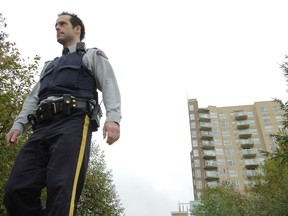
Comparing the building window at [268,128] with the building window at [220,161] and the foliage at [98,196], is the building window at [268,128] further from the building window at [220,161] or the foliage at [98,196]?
the foliage at [98,196]

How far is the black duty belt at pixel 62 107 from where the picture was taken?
318 cm

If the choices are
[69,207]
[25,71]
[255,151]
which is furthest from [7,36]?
[255,151]

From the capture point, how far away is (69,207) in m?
2.69

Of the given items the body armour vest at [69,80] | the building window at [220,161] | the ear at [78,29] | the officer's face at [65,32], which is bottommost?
the body armour vest at [69,80]

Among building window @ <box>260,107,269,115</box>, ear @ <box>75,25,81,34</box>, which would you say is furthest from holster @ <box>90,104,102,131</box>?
building window @ <box>260,107,269,115</box>

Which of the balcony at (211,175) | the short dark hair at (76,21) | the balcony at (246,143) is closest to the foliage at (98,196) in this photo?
the short dark hair at (76,21)

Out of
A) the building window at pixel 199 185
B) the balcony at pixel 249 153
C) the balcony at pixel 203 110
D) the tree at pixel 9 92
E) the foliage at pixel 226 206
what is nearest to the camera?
the tree at pixel 9 92

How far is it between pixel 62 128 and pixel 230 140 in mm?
92057

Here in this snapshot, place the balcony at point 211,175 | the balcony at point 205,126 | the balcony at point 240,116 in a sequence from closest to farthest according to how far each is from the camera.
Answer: the balcony at point 211,175 < the balcony at point 240,116 < the balcony at point 205,126

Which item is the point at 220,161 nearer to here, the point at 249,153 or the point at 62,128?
the point at 249,153

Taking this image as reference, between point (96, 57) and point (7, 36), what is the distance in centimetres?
1697

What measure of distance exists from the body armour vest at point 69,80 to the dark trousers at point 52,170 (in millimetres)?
323

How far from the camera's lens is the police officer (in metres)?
2.84

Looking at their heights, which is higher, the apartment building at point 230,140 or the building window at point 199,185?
the apartment building at point 230,140
